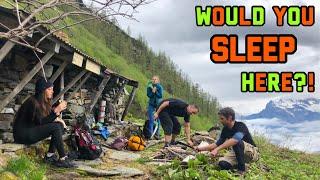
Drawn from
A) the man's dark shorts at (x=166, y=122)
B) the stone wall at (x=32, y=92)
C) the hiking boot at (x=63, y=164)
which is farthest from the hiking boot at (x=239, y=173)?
the stone wall at (x=32, y=92)

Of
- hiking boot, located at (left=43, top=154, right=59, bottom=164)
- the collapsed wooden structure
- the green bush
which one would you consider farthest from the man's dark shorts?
the green bush

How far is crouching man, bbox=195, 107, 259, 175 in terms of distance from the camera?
9.41 m

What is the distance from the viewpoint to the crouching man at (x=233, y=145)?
941cm

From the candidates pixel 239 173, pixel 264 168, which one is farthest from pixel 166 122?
pixel 239 173

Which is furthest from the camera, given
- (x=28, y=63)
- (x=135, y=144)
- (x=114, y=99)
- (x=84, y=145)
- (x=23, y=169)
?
(x=114, y=99)

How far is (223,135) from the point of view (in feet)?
32.0

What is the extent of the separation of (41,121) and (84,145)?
157cm

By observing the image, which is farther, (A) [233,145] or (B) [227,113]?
(B) [227,113]

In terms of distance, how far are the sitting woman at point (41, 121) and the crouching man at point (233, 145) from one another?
2.87 meters

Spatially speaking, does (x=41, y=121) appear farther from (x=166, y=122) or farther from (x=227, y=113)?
(x=166, y=122)

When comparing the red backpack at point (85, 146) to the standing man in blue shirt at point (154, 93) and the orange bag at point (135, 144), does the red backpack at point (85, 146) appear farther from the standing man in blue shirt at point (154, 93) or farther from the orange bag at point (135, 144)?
the standing man in blue shirt at point (154, 93)

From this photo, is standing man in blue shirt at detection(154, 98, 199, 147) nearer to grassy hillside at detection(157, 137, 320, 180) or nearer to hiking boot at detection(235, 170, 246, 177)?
grassy hillside at detection(157, 137, 320, 180)

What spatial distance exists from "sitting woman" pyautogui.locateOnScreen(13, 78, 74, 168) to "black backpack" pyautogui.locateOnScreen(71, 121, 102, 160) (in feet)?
3.81

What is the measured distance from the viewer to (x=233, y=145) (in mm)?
9398
